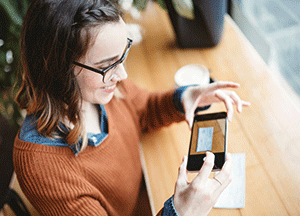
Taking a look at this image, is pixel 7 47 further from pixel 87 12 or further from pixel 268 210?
pixel 268 210

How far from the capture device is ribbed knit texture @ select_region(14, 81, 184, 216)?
2.32 feet

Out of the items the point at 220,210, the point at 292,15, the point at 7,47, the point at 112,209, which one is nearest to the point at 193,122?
the point at 220,210

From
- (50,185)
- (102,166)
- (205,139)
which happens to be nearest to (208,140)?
(205,139)

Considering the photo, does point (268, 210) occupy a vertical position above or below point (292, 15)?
below

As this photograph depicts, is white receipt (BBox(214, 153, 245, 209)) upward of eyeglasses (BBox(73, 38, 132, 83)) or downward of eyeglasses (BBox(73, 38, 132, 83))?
downward

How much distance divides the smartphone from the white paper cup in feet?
0.67

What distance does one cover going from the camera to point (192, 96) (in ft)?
2.97

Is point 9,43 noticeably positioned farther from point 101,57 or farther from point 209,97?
point 209,97

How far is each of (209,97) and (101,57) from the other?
389mm

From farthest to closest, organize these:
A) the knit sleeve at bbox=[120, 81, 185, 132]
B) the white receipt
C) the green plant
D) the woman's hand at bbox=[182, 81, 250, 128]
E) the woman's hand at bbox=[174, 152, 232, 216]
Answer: the green plant
the knit sleeve at bbox=[120, 81, 185, 132]
the woman's hand at bbox=[182, 81, 250, 128]
the white receipt
the woman's hand at bbox=[174, 152, 232, 216]

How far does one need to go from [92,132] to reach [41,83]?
241 millimetres

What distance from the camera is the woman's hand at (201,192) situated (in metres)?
0.61

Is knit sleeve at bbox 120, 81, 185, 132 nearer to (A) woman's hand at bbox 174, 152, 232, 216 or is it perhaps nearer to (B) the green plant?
(A) woman's hand at bbox 174, 152, 232, 216

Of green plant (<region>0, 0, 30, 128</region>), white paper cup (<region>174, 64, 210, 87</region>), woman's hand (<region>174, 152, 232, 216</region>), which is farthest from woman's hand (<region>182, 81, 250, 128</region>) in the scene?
green plant (<region>0, 0, 30, 128</region>)
